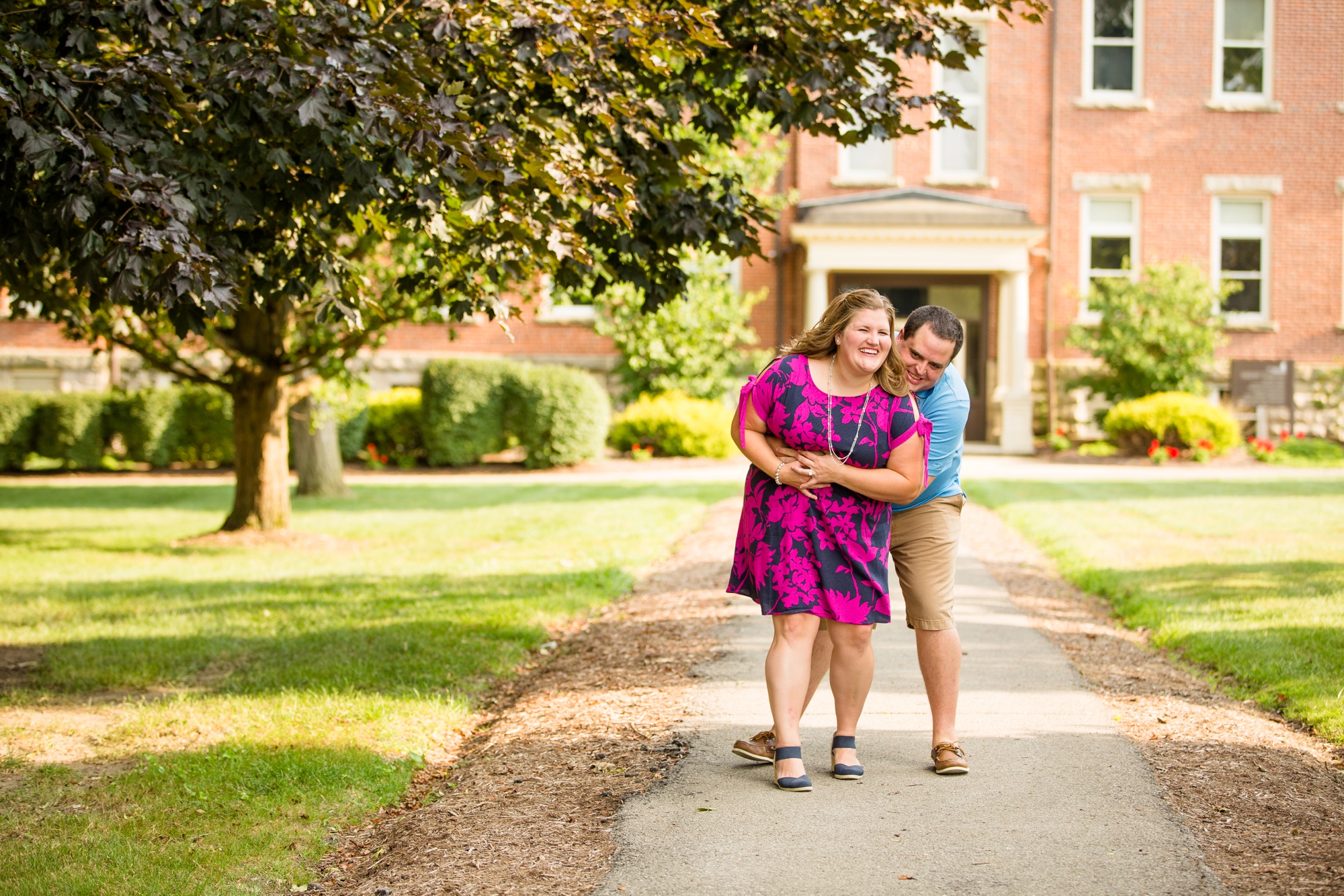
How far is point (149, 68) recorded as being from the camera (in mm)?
4176

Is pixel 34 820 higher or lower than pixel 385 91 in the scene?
lower

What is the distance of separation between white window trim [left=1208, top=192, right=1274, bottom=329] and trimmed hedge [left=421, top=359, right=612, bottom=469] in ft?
40.5

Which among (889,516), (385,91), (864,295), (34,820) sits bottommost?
(34,820)

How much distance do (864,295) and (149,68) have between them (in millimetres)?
2592

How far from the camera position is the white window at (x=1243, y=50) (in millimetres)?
22641

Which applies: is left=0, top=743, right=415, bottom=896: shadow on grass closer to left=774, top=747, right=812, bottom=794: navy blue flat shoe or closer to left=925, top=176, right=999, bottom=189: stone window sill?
left=774, top=747, right=812, bottom=794: navy blue flat shoe

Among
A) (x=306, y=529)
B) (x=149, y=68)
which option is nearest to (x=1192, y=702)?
(x=149, y=68)

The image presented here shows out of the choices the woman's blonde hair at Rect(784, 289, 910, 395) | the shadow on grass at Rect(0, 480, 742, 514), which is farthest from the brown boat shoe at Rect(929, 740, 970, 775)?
the shadow on grass at Rect(0, 480, 742, 514)

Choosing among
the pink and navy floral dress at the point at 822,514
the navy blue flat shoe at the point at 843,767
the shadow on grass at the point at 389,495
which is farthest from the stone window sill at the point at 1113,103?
the navy blue flat shoe at the point at 843,767

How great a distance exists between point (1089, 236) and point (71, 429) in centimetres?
1808

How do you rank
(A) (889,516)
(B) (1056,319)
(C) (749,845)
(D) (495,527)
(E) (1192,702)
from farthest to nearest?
(B) (1056,319) → (D) (495,527) → (E) (1192,702) → (A) (889,516) → (C) (749,845)

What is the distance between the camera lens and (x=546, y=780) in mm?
4395

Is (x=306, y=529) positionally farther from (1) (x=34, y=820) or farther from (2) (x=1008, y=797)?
(2) (x=1008, y=797)

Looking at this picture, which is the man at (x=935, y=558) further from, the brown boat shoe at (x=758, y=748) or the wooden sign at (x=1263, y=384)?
the wooden sign at (x=1263, y=384)
